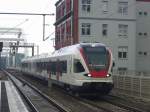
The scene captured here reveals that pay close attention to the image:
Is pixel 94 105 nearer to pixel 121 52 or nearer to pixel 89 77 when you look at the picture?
pixel 89 77

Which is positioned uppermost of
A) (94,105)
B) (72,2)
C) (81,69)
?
(72,2)

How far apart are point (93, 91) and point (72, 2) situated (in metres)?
45.1

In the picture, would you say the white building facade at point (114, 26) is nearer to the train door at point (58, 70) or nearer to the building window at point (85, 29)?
the building window at point (85, 29)

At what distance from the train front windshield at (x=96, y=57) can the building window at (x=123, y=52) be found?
43.3m

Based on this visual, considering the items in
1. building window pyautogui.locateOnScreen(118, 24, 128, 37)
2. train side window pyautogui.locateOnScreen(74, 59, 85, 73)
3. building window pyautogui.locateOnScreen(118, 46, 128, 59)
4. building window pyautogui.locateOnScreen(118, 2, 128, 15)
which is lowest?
train side window pyautogui.locateOnScreen(74, 59, 85, 73)

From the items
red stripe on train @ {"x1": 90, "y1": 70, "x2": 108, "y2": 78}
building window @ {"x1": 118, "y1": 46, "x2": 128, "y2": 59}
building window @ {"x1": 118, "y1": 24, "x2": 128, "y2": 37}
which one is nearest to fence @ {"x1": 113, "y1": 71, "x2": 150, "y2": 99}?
red stripe on train @ {"x1": 90, "y1": 70, "x2": 108, "y2": 78}

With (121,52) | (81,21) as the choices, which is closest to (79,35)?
(81,21)

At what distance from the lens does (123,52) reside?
7175 cm

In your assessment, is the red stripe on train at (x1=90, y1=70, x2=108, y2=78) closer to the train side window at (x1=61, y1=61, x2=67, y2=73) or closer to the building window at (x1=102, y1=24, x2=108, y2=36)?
the train side window at (x1=61, y1=61, x2=67, y2=73)

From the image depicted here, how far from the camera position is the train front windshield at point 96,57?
27.4 metres

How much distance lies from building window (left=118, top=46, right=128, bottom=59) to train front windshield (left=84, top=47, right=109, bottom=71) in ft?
142

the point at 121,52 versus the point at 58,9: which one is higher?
the point at 58,9

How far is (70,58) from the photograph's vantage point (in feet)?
96.8

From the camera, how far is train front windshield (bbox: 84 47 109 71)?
89.9ft
